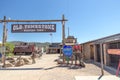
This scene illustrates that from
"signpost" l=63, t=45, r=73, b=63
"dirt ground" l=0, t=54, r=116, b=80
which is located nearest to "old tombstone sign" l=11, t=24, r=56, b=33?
"signpost" l=63, t=45, r=73, b=63

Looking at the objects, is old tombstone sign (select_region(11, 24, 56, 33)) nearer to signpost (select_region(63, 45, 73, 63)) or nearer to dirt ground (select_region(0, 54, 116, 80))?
signpost (select_region(63, 45, 73, 63))

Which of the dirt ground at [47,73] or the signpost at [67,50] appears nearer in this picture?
the dirt ground at [47,73]

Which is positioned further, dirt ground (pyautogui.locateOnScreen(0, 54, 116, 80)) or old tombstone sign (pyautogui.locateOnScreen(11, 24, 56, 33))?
old tombstone sign (pyautogui.locateOnScreen(11, 24, 56, 33))

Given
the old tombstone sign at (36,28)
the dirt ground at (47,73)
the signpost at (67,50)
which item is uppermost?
the old tombstone sign at (36,28)

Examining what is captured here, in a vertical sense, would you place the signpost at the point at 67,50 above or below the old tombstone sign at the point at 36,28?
below

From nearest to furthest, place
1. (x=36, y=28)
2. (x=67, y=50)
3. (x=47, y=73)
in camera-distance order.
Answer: (x=47, y=73), (x=36, y=28), (x=67, y=50)

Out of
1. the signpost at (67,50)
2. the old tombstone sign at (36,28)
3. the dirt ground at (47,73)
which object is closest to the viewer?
the dirt ground at (47,73)

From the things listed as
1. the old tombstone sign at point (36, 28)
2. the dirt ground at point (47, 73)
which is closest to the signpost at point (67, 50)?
the old tombstone sign at point (36, 28)

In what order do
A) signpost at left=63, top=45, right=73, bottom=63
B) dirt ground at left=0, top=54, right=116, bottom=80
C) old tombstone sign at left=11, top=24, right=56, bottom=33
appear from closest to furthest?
dirt ground at left=0, top=54, right=116, bottom=80, old tombstone sign at left=11, top=24, right=56, bottom=33, signpost at left=63, top=45, right=73, bottom=63

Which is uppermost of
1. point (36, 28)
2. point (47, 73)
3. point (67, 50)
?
point (36, 28)

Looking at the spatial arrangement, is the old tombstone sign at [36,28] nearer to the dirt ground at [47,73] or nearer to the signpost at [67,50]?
the signpost at [67,50]

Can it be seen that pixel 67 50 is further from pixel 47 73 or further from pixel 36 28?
pixel 47 73

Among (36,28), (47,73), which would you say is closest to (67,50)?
(36,28)

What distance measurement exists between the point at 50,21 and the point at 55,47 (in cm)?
5593
